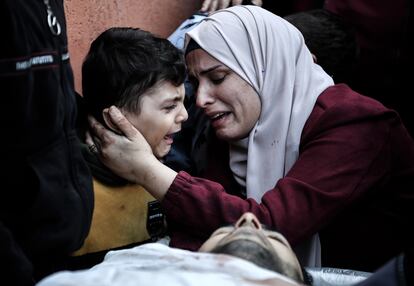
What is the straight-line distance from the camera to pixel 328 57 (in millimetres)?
3471

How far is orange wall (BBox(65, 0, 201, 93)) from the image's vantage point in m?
3.39

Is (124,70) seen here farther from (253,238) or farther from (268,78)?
(253,238)

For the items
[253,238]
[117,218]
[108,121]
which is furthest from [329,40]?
[253,238]

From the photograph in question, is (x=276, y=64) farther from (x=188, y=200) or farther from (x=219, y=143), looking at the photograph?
(x=188, y=200)

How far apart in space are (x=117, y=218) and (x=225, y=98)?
730 millimetres

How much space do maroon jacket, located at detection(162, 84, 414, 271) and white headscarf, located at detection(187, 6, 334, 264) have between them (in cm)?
9

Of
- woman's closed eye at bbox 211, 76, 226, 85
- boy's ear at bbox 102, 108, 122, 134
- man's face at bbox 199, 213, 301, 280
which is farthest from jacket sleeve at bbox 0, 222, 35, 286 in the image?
Answer: woman's closed eye at bbox 211, 76, 226, 85

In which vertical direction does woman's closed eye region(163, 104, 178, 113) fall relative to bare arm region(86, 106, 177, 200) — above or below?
above

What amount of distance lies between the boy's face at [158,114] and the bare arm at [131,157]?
73 millimetres

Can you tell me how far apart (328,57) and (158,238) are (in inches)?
52.9

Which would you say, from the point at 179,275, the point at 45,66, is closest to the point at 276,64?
the point at 45,66

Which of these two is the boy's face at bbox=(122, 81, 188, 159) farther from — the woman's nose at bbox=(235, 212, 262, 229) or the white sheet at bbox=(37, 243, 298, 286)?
the white sheet at bbox=(37, 243, 298, 286)

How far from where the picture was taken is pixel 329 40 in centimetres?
345

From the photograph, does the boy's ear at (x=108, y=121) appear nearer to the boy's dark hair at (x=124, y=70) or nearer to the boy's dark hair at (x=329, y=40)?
the boy's dark hair at (x=124, y=70)
